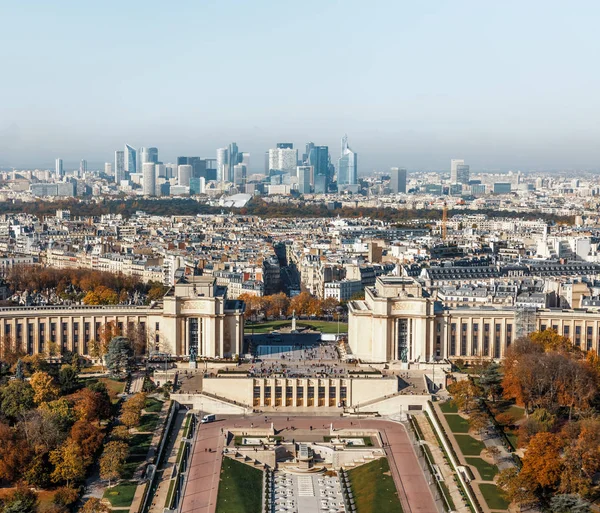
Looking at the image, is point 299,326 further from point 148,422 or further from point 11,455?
point 11,455

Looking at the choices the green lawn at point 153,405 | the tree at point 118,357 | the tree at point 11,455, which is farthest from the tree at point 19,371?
the tree at point 11,455

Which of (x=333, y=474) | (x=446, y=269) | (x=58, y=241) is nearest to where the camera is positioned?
(x=333, y=474)

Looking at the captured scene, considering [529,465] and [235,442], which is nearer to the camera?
[529,465]

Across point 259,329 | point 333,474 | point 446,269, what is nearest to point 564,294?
point 446,269

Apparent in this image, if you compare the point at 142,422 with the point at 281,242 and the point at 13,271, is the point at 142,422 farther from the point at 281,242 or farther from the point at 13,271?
the point at 281,242

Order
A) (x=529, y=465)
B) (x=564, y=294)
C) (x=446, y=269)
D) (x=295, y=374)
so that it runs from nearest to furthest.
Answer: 1. (x=529, y=465)
2. (x=295, y=374)
3. (x=564, y=294)
4. (x=446, y=269)

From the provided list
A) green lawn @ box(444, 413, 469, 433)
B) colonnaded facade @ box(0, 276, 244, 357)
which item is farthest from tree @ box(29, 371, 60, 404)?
green lawn @ box(444, 413, 469, 433)

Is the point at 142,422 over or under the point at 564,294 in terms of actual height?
under

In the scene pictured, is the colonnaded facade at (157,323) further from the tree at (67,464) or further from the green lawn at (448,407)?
the tree at (67,464)
